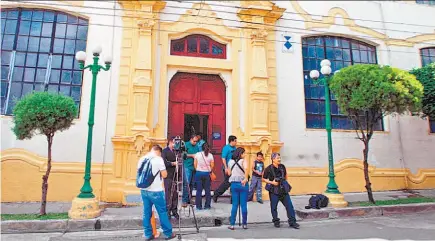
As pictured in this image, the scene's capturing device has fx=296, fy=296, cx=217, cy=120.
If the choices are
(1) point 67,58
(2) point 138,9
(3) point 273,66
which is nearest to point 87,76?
(1) point 67,58

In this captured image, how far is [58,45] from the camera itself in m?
9.64

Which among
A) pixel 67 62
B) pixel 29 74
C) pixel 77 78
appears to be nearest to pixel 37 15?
pixel 67 62

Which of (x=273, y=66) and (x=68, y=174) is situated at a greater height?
(x=273, y=66)

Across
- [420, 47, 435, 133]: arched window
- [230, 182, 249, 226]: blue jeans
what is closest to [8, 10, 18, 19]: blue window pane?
[230, 182, 249, 226]: blue jeans

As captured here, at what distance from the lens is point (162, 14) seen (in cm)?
991

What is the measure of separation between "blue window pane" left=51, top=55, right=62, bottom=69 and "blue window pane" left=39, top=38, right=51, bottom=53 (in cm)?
34

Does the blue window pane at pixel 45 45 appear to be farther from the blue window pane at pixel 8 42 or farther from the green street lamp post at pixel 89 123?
the green street lamp post at pixel 89 123

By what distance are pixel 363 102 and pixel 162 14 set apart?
680 cm

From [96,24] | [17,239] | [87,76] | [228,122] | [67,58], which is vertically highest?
[96,24]

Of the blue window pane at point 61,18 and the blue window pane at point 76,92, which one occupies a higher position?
the blue window pane at point 61,18

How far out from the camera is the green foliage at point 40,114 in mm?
6426

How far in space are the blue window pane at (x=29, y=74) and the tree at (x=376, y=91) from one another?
9.23 m

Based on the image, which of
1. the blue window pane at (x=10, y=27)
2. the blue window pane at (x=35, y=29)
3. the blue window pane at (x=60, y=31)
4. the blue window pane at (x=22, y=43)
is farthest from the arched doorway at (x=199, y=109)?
the blue window pane at (x=10, y=27)

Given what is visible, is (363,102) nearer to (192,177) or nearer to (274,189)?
(274,189)
